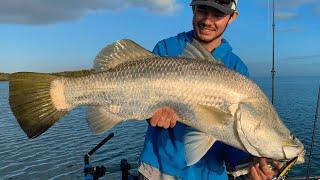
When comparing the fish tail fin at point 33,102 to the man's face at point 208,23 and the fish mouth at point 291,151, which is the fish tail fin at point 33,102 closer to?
the man's face at point 208,23

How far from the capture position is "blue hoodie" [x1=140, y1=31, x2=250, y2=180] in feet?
17.0

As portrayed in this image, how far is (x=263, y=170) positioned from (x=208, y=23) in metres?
1.80

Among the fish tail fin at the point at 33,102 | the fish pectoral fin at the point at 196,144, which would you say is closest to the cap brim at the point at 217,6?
the fish pectoral fin at the point at 196,144

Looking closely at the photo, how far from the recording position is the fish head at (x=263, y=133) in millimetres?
4508

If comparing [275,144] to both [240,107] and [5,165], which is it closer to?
[240,107]

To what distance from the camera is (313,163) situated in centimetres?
1720

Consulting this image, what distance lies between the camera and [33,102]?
440 centimetres

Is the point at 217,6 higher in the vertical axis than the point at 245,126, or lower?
higher

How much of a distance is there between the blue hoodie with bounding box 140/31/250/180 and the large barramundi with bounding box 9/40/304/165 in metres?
0.59

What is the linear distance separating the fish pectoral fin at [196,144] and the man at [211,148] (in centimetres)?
34

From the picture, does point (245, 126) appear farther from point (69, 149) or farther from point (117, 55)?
point (69, 149)

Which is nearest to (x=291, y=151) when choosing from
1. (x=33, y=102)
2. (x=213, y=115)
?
(x=213, y=115)

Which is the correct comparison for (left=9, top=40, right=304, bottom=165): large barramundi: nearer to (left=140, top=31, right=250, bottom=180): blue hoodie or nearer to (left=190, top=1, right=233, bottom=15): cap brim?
(left=140, top=31, right=250, bottom=180): blue hoodie

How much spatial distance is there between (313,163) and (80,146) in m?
11.0
